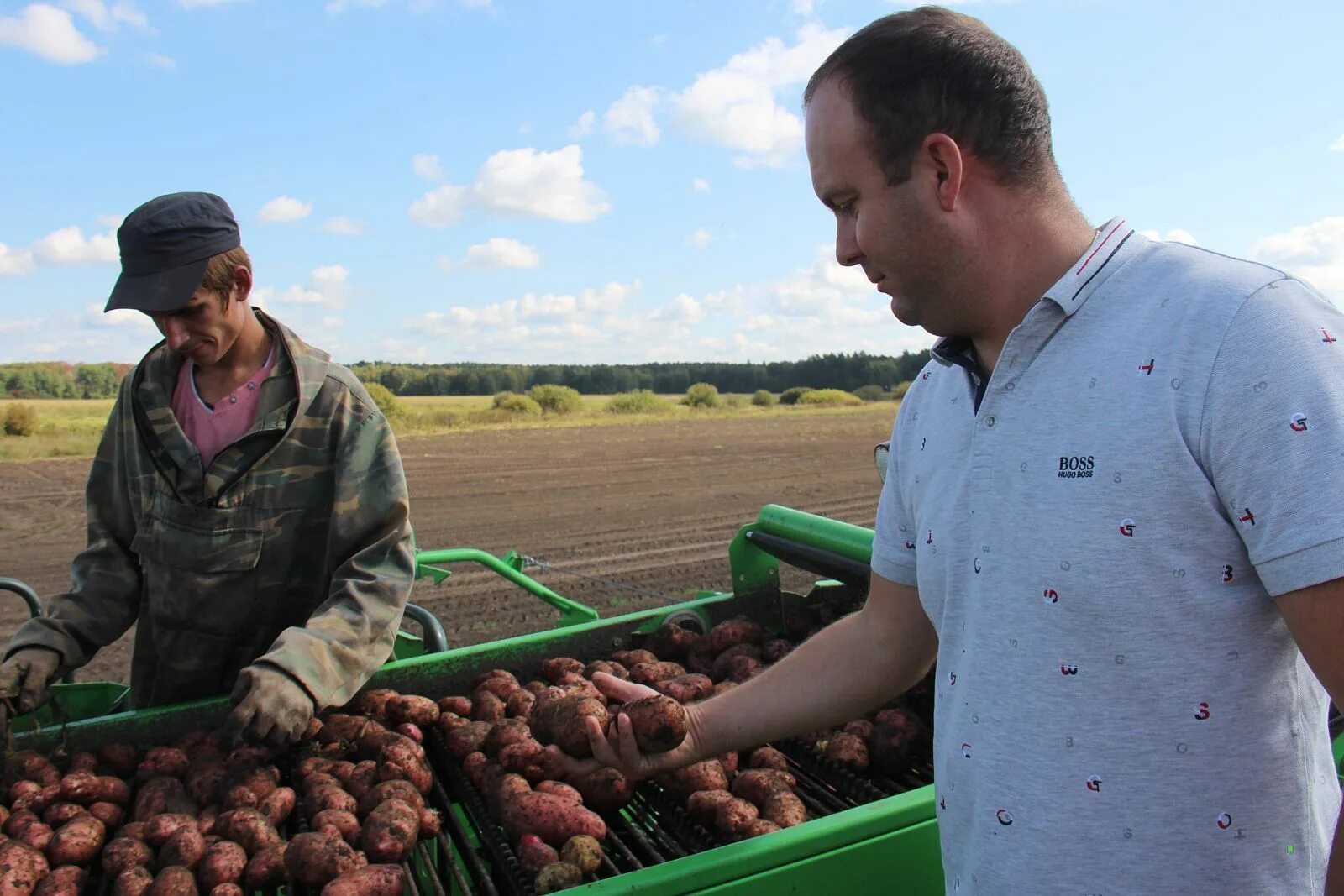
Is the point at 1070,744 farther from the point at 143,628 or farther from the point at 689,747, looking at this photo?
the point at 143,628

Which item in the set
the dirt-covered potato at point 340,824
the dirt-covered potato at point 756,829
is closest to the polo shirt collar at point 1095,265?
the dirt-covered potato at point 756,829

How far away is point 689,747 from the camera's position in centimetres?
208

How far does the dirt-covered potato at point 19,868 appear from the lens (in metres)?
2.15

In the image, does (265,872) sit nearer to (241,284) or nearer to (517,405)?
(241,284)

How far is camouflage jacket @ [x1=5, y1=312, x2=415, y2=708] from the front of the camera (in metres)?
2.98

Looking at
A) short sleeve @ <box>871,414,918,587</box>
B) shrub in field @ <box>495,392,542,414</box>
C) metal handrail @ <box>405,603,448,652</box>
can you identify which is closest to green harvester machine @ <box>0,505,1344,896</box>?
metal handrail @ <box>405,603,448,652</box>

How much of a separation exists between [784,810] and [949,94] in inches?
74.3

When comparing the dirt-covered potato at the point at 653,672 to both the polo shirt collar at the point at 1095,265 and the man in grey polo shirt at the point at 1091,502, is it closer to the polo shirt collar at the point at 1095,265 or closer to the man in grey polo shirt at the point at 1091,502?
the man in grey polo shirt at the point at 1091,502

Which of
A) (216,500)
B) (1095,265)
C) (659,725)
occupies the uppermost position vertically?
(1095,265)

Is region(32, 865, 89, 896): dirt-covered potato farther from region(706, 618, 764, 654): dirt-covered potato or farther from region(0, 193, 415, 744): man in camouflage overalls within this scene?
region(706, 618, 764, 654): dirt-covered potato

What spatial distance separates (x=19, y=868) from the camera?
2203 mm

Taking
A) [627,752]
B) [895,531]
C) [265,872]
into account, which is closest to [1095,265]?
[895,531]

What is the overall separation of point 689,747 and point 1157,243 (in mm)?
1365

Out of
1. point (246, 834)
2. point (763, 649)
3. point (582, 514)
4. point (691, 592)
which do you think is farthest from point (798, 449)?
point (246, 834)
